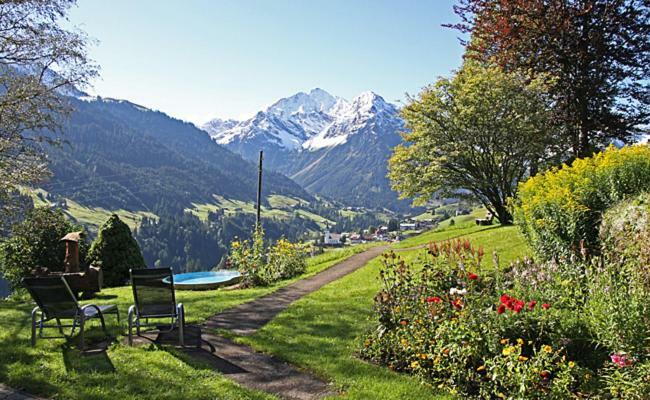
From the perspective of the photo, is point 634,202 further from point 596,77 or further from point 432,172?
point 432,172

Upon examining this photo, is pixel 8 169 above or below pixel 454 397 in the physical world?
above

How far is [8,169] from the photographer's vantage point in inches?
581

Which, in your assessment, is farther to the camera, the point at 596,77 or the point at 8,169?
the point at 596,77

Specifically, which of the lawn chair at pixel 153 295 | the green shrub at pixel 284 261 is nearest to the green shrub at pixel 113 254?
the green shrub at pixel 284 261

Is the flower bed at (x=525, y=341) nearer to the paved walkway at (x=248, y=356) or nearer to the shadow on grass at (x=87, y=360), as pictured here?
the paved walkway at (x=248, y=356)

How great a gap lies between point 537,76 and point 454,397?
53.6ft

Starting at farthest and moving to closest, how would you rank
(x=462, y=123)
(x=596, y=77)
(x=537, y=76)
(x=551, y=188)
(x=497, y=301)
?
(x=462, y=123)
(x=537, y=76)
(x=596, y=77)
(x=551, y=188)
(x=497, y=301)

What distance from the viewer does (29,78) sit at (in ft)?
49.8

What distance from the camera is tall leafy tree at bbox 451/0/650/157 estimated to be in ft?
50.9

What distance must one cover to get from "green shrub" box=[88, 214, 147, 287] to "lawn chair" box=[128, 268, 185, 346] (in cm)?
1373

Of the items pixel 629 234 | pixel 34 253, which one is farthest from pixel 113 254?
pixel 629 234

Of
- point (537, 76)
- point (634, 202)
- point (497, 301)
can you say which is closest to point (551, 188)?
point (634, 202)

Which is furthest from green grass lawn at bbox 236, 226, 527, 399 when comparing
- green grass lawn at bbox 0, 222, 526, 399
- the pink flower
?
the pink flower

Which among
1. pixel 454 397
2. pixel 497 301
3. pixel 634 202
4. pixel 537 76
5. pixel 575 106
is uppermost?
pixel 537 76
